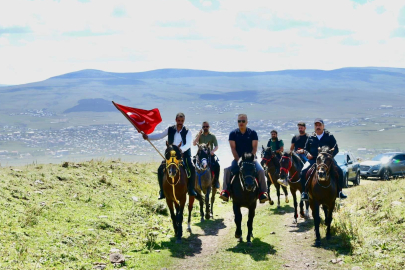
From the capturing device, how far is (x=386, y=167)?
111 ft

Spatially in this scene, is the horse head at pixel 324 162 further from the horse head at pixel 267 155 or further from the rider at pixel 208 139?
the horse head at pixel 267 155

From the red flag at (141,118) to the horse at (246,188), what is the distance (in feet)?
11.0

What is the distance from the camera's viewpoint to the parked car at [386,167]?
33781 mm

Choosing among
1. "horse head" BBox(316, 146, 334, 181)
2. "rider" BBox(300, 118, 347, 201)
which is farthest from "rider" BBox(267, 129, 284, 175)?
"horse head" BBox(316, 146, 334, 181)

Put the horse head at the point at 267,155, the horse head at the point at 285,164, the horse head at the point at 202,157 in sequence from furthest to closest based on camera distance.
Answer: the horse head at the point at 267,155 → the horse head at the point at 285,164 → the horse head at the point at 202,157

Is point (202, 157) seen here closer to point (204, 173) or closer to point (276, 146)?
point (204, 173)

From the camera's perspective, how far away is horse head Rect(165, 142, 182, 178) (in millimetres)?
13656

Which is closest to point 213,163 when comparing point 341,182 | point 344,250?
point 341,182

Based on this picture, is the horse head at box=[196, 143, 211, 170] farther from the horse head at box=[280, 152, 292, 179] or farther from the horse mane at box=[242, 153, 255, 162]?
the horse mane at box=[242, 153, 255, 162]

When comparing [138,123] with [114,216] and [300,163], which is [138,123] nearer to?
[114,216]

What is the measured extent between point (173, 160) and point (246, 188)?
7.34 feet

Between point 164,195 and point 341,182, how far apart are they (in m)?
5.23

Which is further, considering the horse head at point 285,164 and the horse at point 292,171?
the horse head at point 285,164

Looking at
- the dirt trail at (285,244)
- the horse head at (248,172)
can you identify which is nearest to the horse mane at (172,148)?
the horse head at (248,172)
